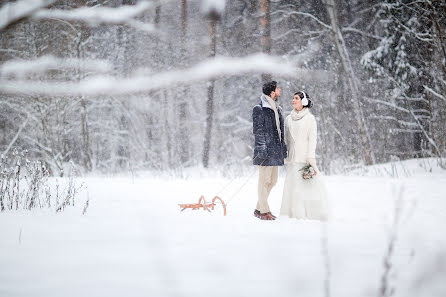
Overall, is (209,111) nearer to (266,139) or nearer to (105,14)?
(105,14)

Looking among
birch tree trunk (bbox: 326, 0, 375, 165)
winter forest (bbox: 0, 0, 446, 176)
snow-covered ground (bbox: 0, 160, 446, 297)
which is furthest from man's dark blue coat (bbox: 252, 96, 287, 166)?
birch tree trunk (bbox: 326, 0, 375, 165)

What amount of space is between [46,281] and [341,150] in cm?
1212

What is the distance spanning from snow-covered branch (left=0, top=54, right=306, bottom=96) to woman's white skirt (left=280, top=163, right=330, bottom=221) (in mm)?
9299

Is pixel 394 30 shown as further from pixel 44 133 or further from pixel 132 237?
pixel 44 133

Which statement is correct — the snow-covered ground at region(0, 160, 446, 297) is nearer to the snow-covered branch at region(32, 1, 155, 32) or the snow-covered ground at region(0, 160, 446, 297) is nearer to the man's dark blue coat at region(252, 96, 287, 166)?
the man's dark blue coat at region(252, 96, 287, 166)

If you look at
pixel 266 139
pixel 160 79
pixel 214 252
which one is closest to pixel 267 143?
pixel 266 139

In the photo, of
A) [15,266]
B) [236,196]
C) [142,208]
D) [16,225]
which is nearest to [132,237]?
[15,266]

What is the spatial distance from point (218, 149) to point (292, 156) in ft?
39.2

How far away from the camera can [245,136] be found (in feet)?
56.3

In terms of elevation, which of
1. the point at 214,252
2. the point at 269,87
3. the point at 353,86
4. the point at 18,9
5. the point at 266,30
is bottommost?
the point at 214,252

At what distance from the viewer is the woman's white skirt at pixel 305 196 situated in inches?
181

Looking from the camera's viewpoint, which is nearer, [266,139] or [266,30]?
[266,139]

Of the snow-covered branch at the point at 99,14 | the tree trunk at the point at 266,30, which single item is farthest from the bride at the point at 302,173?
the snow-covered branch at the point at 99,14

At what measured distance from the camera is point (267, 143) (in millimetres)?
4703
